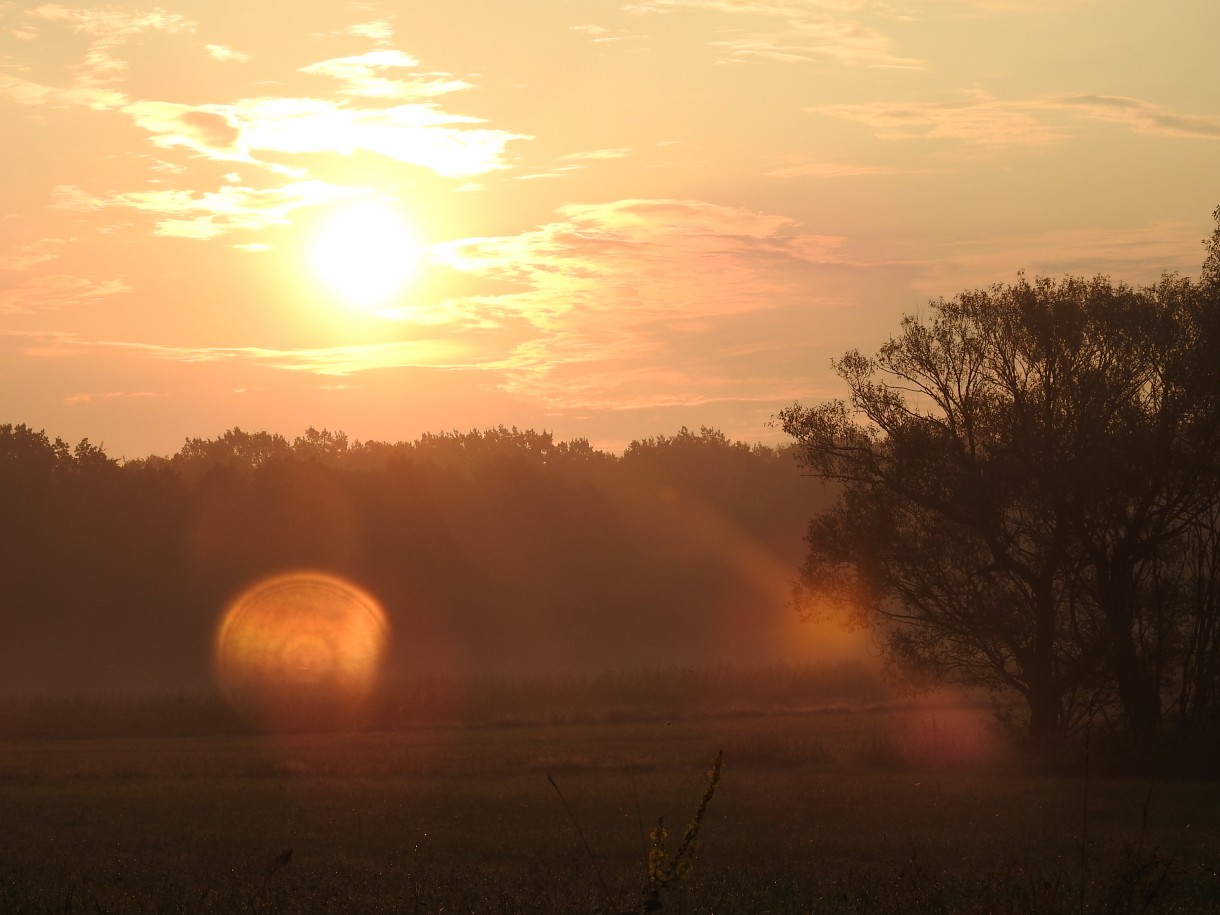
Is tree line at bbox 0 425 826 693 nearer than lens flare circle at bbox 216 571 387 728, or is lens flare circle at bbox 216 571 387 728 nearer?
lens flare circle at bbox 216 571 387 728

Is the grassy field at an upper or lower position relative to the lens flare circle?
upper

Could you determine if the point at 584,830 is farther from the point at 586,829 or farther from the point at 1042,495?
the point at 1042,495

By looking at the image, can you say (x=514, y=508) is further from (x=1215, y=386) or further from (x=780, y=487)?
(x=1215, y=386)

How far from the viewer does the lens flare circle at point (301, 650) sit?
1834 inches

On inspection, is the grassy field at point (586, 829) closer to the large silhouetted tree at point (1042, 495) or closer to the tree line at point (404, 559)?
the large silhouetted tree at point (1042, 495)

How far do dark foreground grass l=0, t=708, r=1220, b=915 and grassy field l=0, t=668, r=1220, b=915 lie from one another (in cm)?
8

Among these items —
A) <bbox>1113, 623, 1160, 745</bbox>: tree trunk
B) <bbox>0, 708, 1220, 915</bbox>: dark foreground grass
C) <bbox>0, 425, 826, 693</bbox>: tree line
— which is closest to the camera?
<bbox>0, 708, 1220, 915</bbox>: dark foreground grass

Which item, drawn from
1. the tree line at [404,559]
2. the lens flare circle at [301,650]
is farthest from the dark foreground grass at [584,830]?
the tree line at [404,559]

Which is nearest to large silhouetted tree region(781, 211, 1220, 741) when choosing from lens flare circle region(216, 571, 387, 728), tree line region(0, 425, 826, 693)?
lens flare circle region(216, 571, 387, 728)

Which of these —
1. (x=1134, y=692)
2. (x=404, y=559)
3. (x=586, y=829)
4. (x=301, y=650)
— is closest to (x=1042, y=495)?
(x=1134, y=692)

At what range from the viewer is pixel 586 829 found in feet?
62.3

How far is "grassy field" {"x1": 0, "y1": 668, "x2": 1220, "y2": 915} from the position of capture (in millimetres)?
12391

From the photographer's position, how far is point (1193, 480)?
29.4 metres

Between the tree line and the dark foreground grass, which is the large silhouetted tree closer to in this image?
the dark foreground grass
